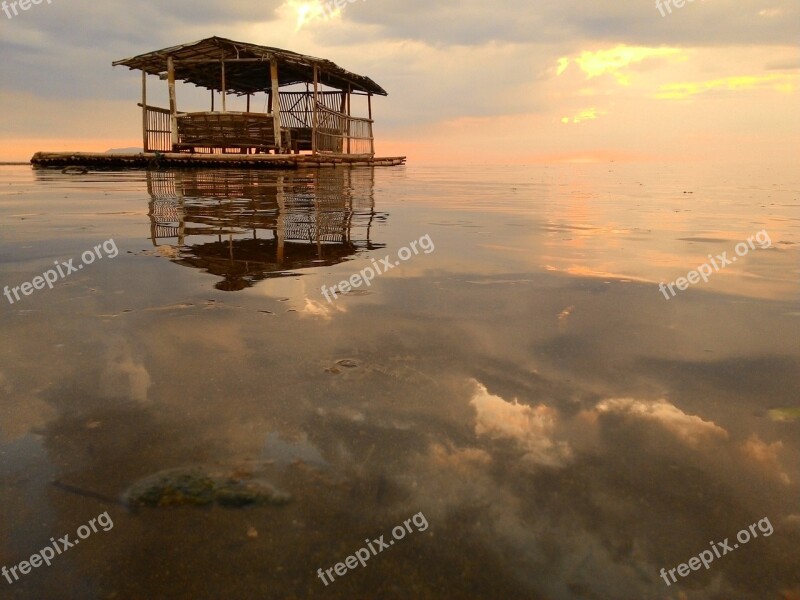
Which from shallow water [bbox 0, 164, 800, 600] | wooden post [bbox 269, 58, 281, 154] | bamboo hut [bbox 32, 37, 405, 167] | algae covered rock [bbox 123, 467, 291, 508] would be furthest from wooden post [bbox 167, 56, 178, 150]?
algae covered rock [bbox 123, 467, 291, 508]

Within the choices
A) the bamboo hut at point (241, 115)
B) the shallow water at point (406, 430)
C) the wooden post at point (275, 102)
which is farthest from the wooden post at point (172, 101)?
the shallow water at point (406, 430)

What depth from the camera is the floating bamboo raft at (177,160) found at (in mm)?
17672

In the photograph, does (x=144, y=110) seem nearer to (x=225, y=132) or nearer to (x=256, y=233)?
(x=225, y=132)

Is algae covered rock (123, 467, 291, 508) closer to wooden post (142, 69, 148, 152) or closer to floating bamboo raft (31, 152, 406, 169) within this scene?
floating bamboo raft (31, 152, 406, 169)

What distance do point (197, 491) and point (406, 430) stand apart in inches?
21.7

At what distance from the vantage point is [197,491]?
1162mm

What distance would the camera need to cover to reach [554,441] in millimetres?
1368

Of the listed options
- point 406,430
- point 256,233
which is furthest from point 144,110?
point 406,430

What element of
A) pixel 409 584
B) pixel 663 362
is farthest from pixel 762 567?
pixel 663 362

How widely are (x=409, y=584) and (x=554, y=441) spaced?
605mm

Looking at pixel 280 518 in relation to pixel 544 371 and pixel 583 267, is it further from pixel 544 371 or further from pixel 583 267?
pixel 583 267

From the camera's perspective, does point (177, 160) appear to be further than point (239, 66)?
No

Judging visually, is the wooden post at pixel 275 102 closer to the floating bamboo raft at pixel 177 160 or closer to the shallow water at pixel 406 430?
the floating bamboo raft at pixel 177 160

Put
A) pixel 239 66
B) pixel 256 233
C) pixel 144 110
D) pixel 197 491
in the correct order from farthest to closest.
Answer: pixel 239 66
pixel 144 110
pixel 256 233
pixel 197 491
